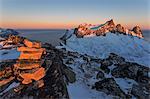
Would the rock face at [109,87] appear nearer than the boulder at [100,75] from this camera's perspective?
Yes

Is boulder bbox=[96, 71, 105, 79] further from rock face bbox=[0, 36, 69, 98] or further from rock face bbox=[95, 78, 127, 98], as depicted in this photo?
rock face bbox=[0, 36, 69, 98]

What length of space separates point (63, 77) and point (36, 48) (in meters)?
21.9

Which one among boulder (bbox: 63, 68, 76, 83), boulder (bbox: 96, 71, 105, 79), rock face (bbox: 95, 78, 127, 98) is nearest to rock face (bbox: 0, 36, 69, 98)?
boulder (bbox: 63, 68, 76, 83)

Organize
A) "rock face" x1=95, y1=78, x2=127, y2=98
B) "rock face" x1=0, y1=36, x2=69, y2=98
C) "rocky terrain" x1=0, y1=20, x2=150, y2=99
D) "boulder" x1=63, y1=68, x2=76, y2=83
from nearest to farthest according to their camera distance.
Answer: "rock face" x1=0, y1=36, x2=69, y2=98 → "rocky terrain" x1=0, y1=20, x2=150, y2=99 → "rock face" x1=95, y1=78, x2=127, y2=98 → "boulder" x1=63, y1=68, x2=76, y2=83

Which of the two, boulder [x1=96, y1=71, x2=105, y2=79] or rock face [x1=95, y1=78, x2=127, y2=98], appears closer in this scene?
rock face [x1=95, y1=78, x2=127, y2=98]

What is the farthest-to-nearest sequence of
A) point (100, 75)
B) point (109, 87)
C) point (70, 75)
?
1. point (100, 75)
2. point (70, 75)
3. point (109, 87)

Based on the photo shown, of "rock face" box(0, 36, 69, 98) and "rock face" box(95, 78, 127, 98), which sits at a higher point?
"rock face" box(0, 36, 69, 98)

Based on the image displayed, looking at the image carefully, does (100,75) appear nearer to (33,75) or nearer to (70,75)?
(70,75)

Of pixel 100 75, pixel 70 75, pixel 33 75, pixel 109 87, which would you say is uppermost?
pixel 33 75

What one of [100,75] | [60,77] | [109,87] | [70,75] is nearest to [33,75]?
[60,77]

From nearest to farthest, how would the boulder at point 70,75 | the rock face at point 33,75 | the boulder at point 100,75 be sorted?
the rock face at point 33,75 → the boulder at point 70,75 → the boulder at point 100,75

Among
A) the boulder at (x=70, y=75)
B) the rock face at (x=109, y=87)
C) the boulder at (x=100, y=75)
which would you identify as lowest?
the rock face at (x=109, y=87)

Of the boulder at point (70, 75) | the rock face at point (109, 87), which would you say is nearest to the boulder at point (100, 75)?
the rock face at point (109, 87)

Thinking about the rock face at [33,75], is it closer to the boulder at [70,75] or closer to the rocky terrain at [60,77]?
the rocky terrain at [60,77]
